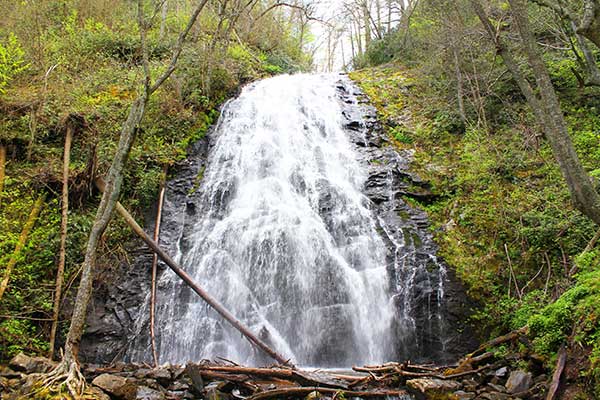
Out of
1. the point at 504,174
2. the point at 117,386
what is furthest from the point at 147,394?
the point at 504,174

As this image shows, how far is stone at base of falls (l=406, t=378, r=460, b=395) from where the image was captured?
489 centimetres

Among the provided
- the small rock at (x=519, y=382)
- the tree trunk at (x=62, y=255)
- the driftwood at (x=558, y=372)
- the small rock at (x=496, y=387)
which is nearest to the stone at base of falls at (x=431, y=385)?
the small rock at (x=496, y=387)

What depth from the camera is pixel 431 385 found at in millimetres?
4941

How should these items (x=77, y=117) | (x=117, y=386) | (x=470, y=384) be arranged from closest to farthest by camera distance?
(x=117, y=386) → (x=470, y=384) → (x=77, y=117)

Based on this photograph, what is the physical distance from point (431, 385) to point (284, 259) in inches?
144

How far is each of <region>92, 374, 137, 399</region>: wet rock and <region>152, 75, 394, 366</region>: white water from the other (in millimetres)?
1802

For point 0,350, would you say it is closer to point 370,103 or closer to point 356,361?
point 356,361

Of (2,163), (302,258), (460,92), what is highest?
(460,92)

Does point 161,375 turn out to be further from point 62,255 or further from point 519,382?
point 519,382

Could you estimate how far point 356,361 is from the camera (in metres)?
6.58

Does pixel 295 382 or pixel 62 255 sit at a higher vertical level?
pixel 62 255

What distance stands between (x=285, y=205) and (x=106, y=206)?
406 centimetres

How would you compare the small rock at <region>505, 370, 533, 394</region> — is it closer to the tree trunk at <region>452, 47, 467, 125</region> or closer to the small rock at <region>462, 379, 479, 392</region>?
the small rock at <region>462, 379, 479, 392</region>

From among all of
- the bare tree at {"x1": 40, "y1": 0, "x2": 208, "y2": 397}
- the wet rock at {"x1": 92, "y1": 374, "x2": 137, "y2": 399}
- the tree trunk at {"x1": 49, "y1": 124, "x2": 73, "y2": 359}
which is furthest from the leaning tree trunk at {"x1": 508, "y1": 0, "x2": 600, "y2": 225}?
the tree trunk at {"x1": 49, "y1": 124, "x2": 73, "y2": 359}
